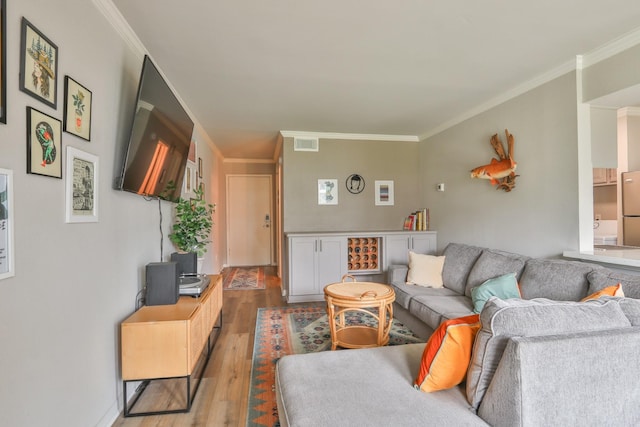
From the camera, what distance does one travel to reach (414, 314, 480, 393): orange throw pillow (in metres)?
1.30

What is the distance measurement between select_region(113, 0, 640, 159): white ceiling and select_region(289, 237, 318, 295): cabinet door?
1.69 meters

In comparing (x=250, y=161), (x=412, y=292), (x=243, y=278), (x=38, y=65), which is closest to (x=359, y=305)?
(x=412, y=292)

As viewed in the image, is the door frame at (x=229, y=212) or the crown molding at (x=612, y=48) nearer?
the crown molding at (x=612, y=48)

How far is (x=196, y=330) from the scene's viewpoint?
202cm

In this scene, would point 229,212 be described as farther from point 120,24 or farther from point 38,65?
point 38,65

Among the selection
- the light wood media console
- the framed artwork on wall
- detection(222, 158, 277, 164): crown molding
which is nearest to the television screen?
the framed artwork on wall

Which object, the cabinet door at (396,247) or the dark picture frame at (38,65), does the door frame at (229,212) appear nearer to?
the cabinet door at (396,247)

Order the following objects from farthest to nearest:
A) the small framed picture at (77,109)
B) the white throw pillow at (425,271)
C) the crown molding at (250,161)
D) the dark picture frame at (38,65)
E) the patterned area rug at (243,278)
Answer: the crown molding at (250,161), the patterned area rug at (243,278), the white throw pillow at (425,271), the small framed picture at (77,109), the dark picture frame at (38,65)

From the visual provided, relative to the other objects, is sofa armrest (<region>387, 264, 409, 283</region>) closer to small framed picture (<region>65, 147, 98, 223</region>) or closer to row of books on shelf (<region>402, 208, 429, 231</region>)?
row of books on shelf (<region>402, 208, 429, 231</region>)

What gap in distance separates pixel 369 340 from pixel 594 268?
1.66 metres

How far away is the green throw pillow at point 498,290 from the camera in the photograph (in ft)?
7.73

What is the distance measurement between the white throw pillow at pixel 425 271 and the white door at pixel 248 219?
4176 mm

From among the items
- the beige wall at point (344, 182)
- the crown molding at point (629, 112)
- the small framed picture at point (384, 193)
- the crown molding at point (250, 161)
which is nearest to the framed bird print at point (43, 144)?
the beige wall at point (344, 182)

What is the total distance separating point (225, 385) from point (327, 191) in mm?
3061
